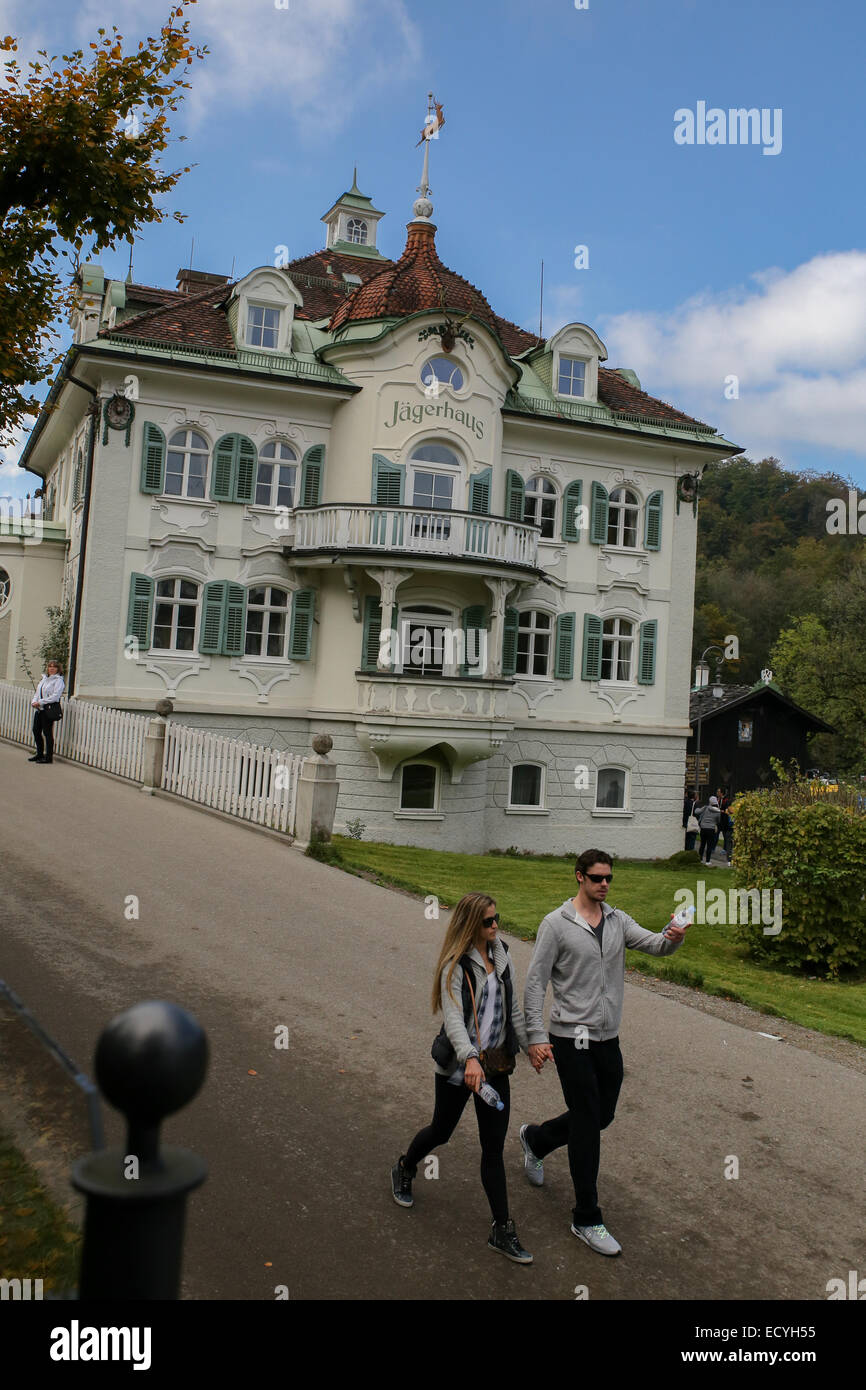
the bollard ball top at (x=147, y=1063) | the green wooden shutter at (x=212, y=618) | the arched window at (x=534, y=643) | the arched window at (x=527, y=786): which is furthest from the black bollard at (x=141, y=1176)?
the arched window at (x=527, y=786)

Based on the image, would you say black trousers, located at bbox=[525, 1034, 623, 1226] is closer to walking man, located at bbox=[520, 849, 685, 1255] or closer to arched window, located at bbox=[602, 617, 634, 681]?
walking man, located at bbox=[520, 849, 685, 1255]

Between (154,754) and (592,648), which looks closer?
(154,754)

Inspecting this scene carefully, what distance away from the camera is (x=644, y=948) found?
5.63m

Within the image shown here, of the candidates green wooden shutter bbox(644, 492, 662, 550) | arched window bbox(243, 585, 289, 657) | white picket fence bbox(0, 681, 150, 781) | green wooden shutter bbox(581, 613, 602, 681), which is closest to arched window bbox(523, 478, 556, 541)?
green wooden shutter bbox(581, 613, 602, 681)

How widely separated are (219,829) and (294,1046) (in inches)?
331

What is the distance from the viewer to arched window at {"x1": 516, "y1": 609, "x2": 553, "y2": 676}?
88.4 ft

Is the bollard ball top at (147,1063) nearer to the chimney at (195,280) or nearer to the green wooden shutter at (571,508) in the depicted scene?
the green wooden shutter at (571,508)

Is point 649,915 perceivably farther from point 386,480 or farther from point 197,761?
point 386,480

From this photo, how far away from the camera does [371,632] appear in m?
24.4

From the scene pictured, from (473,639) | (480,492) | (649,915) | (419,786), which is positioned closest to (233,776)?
(649,915)

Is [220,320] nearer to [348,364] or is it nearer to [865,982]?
[348,364]

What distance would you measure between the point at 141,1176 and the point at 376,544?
2164 cm

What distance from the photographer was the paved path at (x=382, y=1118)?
15.8ft
